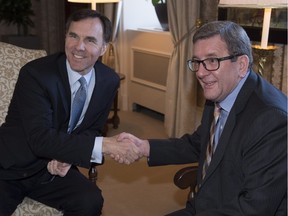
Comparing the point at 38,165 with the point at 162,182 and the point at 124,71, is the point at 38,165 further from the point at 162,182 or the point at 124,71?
the point at 124,71

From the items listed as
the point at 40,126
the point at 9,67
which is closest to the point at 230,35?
the point at 40,126

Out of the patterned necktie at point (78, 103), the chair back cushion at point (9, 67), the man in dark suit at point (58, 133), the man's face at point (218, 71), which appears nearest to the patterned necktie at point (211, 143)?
the man's face at point (218, 71)

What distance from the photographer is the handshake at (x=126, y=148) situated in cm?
189

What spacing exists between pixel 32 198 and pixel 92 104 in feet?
1.71

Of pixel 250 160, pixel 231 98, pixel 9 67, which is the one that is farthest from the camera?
pixel 9 67

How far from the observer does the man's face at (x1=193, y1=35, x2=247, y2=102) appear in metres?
1.42

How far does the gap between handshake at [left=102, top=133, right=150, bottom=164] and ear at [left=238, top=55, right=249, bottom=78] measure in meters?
0.61

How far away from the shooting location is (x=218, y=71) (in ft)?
4.74

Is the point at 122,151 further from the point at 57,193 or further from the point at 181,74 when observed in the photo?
the point at 181,74

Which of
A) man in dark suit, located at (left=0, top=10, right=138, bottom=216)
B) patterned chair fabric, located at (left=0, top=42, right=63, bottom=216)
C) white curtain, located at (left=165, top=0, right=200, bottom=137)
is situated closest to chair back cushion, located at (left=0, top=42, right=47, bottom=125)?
patterned chair fabric, located at (left=0, top=42, right=63, bottom=216)

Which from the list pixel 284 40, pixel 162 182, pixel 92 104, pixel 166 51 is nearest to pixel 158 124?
pixel 166 51

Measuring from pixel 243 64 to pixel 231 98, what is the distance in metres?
0.13

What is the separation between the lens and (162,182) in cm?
316

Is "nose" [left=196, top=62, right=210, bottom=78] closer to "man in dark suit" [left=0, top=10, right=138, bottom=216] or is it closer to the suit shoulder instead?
"man in dark suit" [left=0, top=10, right=138, bottom=216]
